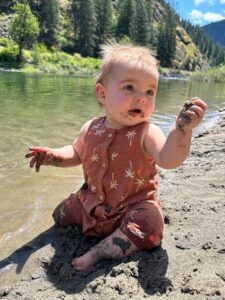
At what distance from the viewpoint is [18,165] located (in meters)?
6.18

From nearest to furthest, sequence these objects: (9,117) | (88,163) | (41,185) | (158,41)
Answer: (88,163), (41,185), (9,117), (158,41)

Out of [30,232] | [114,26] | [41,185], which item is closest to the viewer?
[30,232]

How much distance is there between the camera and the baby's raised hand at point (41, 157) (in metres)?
3.50

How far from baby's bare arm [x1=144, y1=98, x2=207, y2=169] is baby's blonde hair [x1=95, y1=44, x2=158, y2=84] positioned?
56 centimetres

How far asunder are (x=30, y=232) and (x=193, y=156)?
332 cm

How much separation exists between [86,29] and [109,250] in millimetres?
97446

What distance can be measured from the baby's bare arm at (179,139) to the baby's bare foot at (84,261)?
83 cm

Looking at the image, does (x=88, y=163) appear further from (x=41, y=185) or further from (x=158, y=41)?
(x=158, y=41)

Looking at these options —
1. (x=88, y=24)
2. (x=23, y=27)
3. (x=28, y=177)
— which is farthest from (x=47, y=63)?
(x=28, y=177)

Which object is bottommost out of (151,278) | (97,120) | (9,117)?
(9,117)

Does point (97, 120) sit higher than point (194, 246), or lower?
higher

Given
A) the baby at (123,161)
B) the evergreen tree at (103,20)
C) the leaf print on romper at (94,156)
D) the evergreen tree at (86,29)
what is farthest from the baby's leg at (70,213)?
the evergreen tree at (103,20)

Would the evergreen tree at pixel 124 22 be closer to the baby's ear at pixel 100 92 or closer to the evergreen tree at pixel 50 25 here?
the evergreen tree at pixel 50 25

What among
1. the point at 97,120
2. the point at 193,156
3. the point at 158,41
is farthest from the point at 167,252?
the point at 158,41
